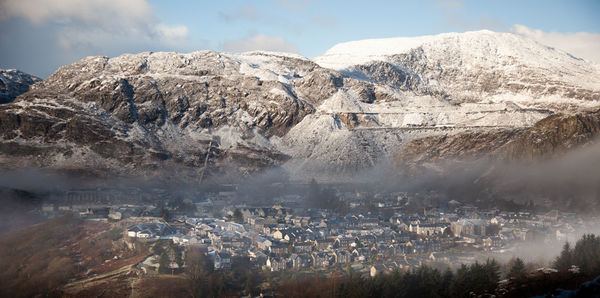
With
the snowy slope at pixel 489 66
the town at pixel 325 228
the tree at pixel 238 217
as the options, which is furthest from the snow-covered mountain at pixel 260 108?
the tree at pixel 238 217

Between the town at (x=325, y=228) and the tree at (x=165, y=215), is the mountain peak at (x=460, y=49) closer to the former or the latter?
the town at (x=325, y=228)

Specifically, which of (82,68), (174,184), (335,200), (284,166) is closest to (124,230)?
(335,200)

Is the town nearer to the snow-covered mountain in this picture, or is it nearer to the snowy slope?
the snow-covered mountain

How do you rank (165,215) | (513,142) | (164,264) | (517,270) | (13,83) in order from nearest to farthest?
(517,270) < (164,264) < (165,215) < (513,142) < (13,83)

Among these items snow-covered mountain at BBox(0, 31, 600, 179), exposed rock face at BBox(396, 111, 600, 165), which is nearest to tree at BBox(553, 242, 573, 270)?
exposed rock face at BBox(396, 111, 600, 165)

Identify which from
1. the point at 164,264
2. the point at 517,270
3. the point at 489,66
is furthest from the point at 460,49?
the point at 164,264

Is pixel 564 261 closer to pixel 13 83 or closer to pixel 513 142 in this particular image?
pixel 513 142
